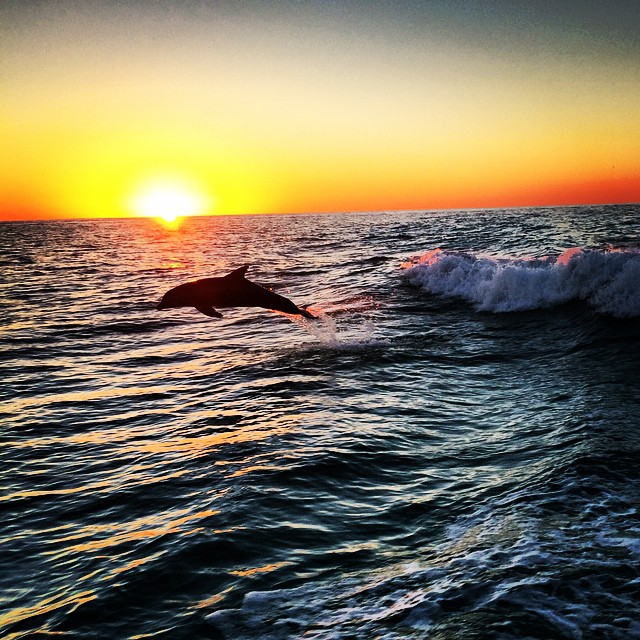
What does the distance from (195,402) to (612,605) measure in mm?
7366

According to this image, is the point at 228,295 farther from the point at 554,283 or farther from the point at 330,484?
the point at 554,283

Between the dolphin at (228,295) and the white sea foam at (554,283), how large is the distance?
9.61m

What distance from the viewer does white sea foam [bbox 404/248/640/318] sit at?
15711 mm

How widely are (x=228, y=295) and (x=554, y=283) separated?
39.0ft

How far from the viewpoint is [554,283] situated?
59.9 ft

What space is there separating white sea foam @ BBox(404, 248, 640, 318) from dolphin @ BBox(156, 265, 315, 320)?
9613 millimetres

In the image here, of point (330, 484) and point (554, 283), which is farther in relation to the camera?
point (554, 283)

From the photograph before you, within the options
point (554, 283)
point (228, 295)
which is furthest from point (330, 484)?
point (554, 283)

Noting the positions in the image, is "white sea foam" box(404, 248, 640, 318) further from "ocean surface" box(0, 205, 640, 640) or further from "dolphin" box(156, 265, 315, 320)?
"dolphin" box(156, 265, 315, 320)

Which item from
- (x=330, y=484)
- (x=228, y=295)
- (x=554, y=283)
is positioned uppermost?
(x=228, y=295)

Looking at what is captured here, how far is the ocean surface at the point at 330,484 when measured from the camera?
436 cm

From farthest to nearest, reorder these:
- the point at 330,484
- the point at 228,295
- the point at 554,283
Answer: the point at 554,283
the point at 228,295
the point at 330,484

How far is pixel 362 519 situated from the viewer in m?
5.75

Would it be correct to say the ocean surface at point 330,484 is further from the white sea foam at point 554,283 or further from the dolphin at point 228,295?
the dolphin at point 228,295
